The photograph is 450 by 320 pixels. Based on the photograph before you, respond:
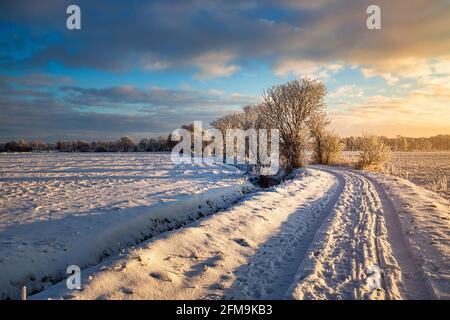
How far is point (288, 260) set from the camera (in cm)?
642

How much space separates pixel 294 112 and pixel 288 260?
72.0 ft

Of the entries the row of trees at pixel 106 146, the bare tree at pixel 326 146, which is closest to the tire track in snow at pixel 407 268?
the bare tree at pixel 326 146

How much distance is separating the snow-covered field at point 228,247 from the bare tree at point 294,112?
15.1 m

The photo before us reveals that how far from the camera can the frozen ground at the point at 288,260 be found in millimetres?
4914

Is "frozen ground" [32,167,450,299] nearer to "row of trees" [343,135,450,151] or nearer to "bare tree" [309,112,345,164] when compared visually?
"bare tree" [309,112,345,164]

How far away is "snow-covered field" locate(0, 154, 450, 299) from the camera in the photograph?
5.04 meters

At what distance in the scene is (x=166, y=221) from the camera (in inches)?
394

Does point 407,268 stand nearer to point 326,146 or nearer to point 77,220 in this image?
point 77,220

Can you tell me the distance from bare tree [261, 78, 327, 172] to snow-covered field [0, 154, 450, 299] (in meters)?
15.1

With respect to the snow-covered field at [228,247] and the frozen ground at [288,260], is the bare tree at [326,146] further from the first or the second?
the frozen ground at [288,260]

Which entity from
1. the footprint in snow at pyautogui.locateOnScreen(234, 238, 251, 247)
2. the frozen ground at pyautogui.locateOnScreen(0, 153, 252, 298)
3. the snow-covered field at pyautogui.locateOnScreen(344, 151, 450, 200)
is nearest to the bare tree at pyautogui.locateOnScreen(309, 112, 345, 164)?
the snow-covered field at pyautogui.locateOnScreen(344, 151, 450, 200)

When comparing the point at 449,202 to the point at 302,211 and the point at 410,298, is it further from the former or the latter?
the point at 410,298

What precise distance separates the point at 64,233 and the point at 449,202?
14.3 meters
